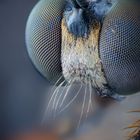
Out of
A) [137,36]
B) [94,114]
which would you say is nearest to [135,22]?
[137,36]

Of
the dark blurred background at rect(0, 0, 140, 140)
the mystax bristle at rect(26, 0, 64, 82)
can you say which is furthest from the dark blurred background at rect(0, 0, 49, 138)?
the mystax bristle at rect(26, 0, 64, 82)

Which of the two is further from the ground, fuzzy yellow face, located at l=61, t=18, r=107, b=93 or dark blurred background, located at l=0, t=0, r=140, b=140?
fuzzy yellow face, located at l=61, t=18, r=107, b=93

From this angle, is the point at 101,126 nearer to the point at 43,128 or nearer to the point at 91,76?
the point at 43,128

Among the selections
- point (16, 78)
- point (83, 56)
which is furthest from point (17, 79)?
point (83, 56)

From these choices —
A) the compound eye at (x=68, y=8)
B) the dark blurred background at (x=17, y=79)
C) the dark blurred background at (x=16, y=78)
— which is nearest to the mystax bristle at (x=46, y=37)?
the compound eye at (x=68, y=8)

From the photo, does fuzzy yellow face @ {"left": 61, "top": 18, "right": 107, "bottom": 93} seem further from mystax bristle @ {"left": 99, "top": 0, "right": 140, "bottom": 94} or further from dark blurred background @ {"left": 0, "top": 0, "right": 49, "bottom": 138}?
dark blurred background @ {"left": 0, "top": 0, "right": 49, "bottom": 138}

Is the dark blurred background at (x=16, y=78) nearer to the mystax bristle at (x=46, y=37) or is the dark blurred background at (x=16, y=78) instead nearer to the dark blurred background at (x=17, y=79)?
the dark blurred background at (x=17, y=79)
